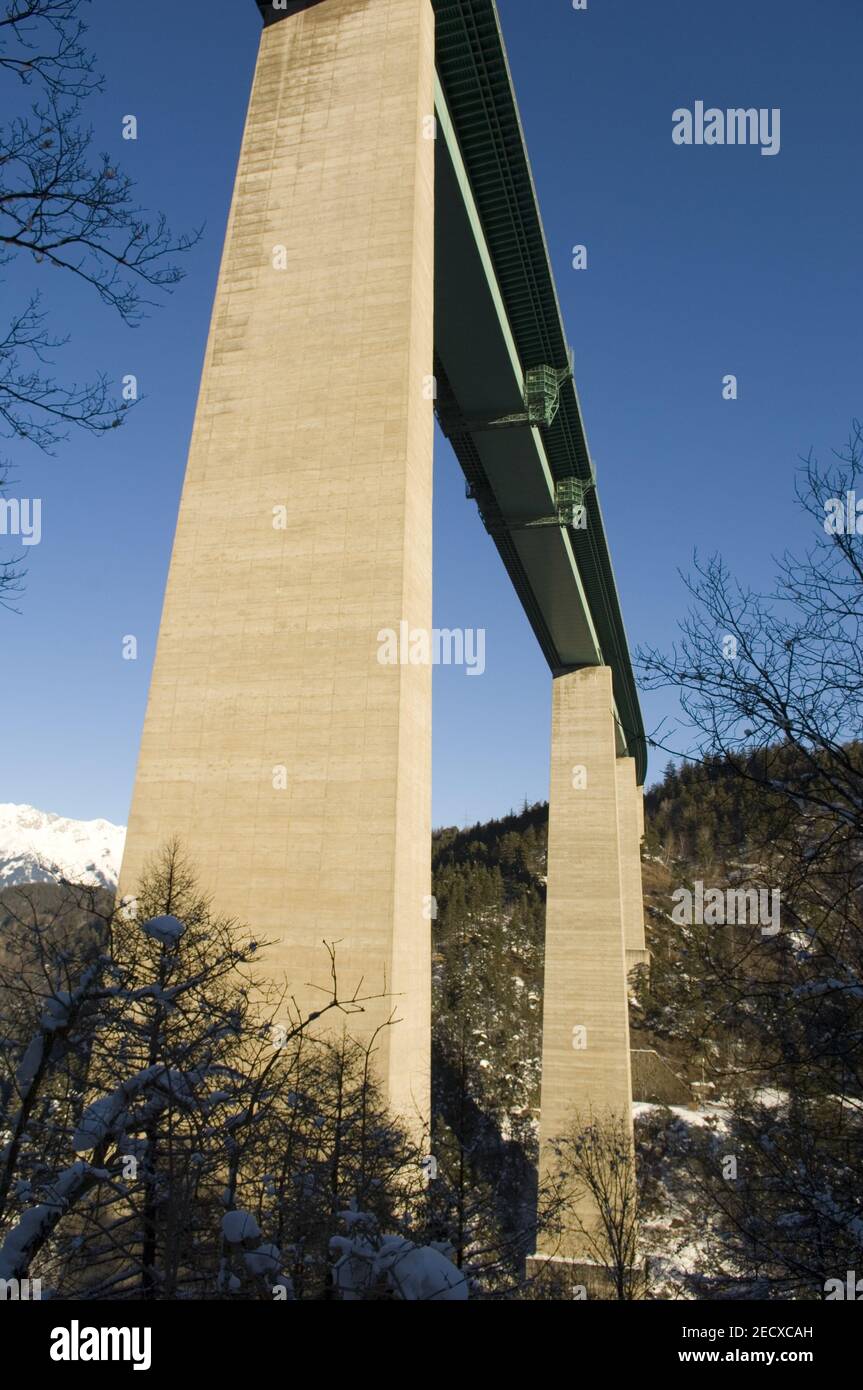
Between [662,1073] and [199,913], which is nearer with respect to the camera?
[199,913]

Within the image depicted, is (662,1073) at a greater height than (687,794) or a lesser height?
lesser

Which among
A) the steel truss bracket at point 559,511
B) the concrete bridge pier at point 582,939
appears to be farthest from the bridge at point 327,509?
the concrete bridge pier at point 582,939

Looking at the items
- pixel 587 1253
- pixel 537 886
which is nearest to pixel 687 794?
pixel 537 886

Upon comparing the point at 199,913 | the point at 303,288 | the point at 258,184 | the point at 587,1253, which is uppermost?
the point at 258,184

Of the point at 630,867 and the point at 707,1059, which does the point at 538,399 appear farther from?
the point at 707,1059

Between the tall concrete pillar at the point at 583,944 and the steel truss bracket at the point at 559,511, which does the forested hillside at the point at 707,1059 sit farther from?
the steel truss bracket at the point at 559,511

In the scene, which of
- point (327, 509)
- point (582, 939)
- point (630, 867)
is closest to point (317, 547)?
point (327, 509)

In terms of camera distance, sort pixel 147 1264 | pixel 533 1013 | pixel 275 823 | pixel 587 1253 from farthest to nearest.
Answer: pixel 533 1013 < pixel 587 1253 < pixel 275 823 < pixel 147 1264
